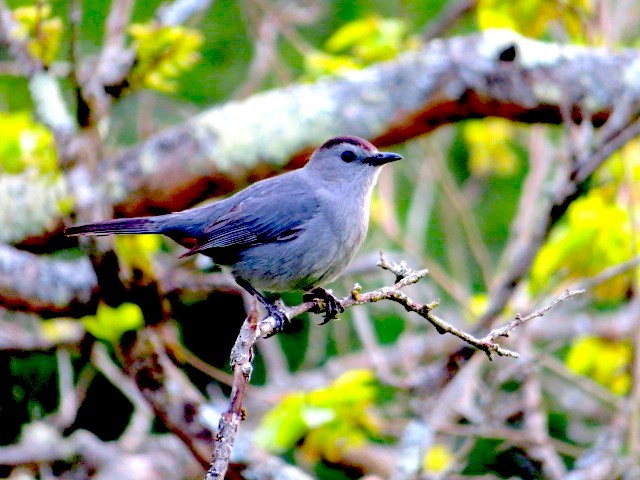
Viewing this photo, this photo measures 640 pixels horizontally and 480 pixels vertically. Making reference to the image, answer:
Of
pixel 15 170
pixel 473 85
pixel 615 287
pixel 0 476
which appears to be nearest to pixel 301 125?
pixel 473 85

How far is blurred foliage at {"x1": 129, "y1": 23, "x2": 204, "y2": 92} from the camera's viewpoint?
4113mm

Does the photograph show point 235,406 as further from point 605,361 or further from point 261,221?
point 605,361

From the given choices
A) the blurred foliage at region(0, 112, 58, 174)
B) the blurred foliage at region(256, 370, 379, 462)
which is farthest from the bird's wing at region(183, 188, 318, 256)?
the blurred foliage at region(0, 112, 58, 174)

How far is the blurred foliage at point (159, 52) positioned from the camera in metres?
4.11

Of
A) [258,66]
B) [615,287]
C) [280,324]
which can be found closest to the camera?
[280,324]

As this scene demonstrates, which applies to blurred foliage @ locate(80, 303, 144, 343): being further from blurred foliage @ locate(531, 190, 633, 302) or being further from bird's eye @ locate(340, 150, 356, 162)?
blurred foliage @ locate(531, 190, 633, 302)

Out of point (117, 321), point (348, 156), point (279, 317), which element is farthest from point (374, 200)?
point (279, 317)

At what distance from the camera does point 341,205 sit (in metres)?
3.88

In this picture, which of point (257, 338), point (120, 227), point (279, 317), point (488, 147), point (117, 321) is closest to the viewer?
point (257, 338)

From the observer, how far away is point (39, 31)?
4000 mm

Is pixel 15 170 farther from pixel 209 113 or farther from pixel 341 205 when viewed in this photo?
pixel 341 205

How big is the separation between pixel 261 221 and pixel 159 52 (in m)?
0.95

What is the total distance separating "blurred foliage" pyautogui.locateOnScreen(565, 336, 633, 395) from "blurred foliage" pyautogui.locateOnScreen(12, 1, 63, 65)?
3009mm

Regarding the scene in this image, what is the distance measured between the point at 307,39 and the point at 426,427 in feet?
14.1
